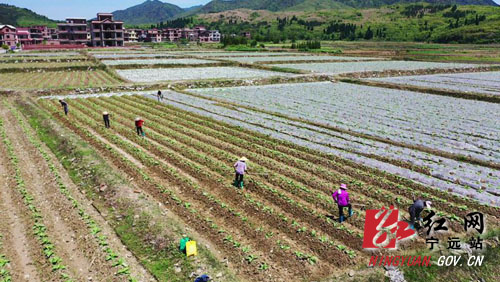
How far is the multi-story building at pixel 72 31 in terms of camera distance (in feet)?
368

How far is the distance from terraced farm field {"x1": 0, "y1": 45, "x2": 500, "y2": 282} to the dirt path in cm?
5

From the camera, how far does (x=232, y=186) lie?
15398 mm

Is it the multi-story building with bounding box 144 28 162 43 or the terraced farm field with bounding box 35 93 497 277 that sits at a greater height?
the multi-story building with bounding box 144 28 162 43

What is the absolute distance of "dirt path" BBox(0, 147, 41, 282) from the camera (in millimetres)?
9641

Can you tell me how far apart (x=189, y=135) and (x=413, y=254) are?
1615 centimetres

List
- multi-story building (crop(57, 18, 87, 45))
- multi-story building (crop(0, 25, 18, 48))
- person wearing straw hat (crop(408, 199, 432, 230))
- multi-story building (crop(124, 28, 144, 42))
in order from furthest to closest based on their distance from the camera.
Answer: multi-story building (crop(124, 28, 144, 42))
multi-story building (crop(0, 25, 18, 48))
multi-story building (crop(57, 18, 87, 45))
person wearing straw hat (crop(408, 199, 432, 230))

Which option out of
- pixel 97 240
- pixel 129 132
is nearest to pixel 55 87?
pixel 129 132

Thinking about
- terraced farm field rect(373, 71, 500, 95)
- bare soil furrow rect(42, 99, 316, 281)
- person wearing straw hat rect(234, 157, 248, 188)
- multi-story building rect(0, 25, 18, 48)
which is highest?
multi-story building rect(0, 25, 18, 48)

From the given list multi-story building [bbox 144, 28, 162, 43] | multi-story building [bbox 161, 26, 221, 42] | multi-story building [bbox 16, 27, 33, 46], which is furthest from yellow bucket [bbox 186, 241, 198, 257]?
multi-story building [bbox 161, 26, 221, 42]

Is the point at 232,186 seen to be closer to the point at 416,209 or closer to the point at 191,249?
the point at 191,249

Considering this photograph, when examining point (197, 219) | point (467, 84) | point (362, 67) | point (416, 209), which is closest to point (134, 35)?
point (362, 67)

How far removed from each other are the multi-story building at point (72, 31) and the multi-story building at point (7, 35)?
22.6m

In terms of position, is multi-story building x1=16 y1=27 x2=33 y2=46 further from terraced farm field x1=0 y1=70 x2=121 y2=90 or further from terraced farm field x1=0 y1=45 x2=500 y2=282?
terraced farm field x1=0 y1=45 x2=500 y2=282

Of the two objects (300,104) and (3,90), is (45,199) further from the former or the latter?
(3,90)
